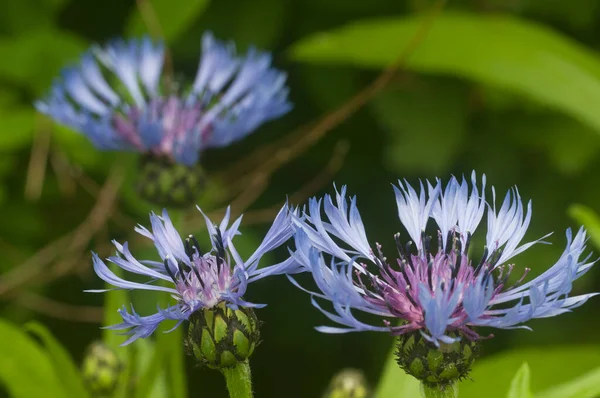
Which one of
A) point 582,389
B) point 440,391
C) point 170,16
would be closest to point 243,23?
point 170,16

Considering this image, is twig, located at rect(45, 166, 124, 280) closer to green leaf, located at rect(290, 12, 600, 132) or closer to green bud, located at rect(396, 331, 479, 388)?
green leaf, located at rect(290, 12, 600, 132)

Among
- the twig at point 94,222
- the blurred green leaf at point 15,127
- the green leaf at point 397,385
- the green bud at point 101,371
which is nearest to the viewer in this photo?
the green leaf at point 397,385

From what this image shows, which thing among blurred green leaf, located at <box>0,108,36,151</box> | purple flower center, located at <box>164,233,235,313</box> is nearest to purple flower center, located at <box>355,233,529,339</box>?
purple flower center, located at <box>164,233,235,313</box>

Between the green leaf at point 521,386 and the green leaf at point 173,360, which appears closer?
the green leaf at point 521,386

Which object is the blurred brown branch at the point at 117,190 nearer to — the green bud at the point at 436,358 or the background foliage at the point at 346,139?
the background foliage at the point at 346,139

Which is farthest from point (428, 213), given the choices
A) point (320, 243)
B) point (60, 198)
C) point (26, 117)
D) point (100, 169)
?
point (60, 198)

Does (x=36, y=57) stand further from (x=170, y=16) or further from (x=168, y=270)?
(x=168, y=270)

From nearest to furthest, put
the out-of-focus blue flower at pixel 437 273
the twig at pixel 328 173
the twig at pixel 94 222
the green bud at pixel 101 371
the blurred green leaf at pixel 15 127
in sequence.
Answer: the out-of-focus blue flower at pixel 437 273, the green bud at pixel 101 371, the blurred green leaf at pixel 15 127, the twig at pixel 94 222, the twig at pixel 328 173

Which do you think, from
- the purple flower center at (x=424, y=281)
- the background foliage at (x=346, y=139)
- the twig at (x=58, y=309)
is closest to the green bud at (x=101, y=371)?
the background foliage at (x=346, y=139)
